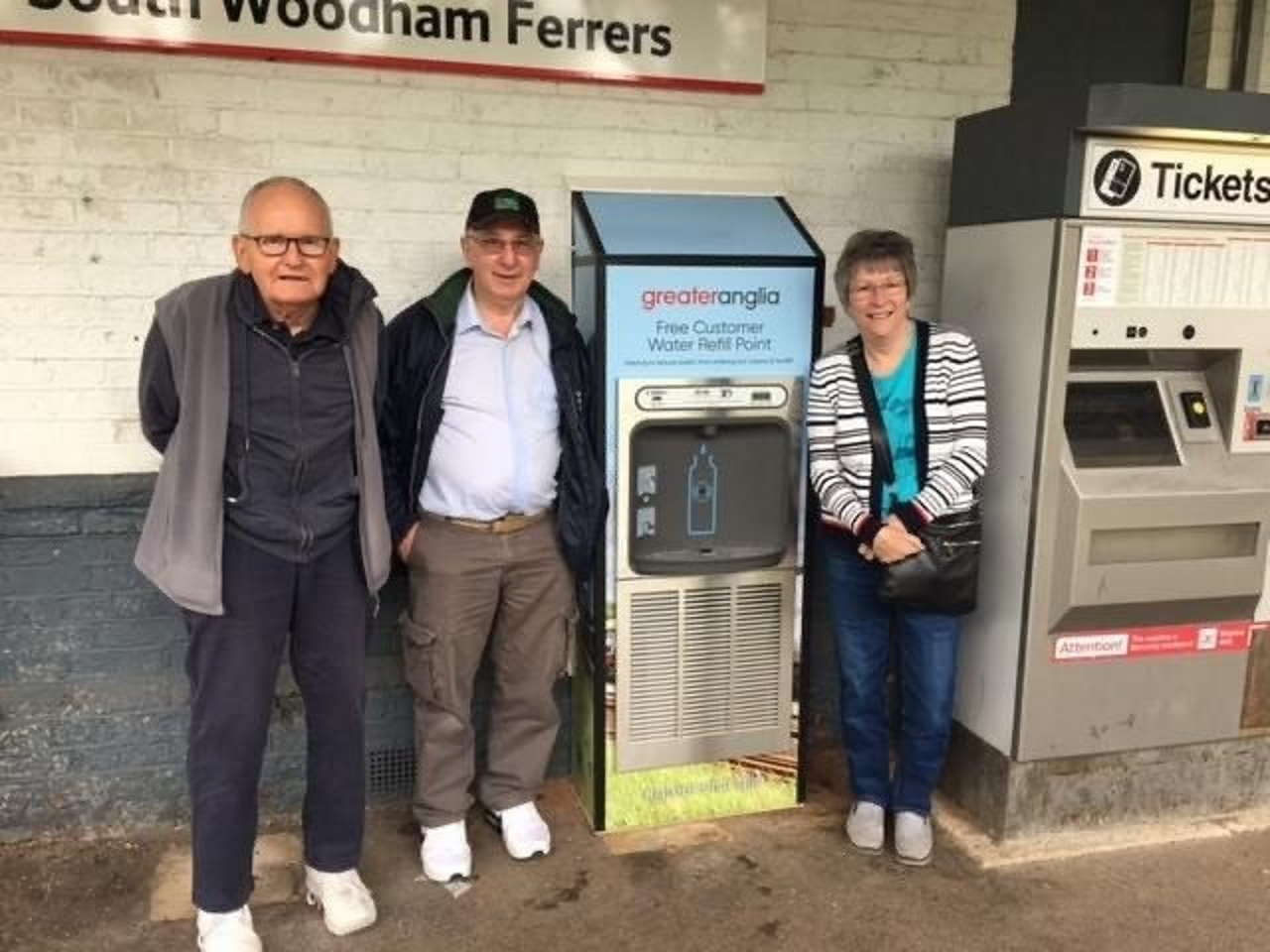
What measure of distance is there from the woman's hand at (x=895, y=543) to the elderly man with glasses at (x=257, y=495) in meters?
1.23

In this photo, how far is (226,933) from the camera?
254cm

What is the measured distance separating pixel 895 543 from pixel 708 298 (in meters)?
0.80

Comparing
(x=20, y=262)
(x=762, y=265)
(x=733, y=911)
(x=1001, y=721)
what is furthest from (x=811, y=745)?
(x=20, y=262)

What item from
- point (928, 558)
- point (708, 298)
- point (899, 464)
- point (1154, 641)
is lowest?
point (1154, 641)

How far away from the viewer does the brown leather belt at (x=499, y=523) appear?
2.86 m

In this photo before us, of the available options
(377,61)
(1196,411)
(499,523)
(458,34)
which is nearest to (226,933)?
(499,523)

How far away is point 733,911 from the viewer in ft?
9.21

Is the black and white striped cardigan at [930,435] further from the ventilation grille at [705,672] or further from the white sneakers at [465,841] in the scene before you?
the white sneakers at [465,841]

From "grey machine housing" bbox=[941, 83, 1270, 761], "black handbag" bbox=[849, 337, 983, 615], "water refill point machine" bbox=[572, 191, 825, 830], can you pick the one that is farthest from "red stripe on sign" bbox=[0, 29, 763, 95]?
"black handbag" bbox=[849, 337, 983, 615]

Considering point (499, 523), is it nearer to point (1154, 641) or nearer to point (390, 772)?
point (390, 772)

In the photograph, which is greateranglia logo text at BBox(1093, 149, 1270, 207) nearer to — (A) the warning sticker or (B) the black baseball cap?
(A) the warning sticker

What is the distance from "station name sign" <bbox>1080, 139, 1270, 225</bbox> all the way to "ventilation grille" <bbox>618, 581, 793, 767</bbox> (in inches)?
54.3

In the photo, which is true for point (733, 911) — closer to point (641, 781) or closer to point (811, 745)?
point (641, 781)

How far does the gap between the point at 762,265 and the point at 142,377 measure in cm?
156
